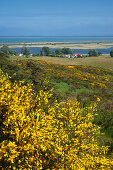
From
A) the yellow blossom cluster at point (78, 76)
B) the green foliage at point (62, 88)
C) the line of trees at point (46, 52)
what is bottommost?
the green foliage at point (62, 88)

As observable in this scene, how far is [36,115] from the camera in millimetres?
4816

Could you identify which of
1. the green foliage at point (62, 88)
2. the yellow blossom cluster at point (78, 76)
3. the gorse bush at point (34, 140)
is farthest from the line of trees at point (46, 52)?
the gorse bush at point (34, 140)

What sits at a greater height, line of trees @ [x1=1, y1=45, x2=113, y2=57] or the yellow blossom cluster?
line of trees @ [x1=1, y1=45, x2=113, y2=57]

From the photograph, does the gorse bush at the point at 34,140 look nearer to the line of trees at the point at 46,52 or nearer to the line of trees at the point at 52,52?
the line of trees at the point at 46,52

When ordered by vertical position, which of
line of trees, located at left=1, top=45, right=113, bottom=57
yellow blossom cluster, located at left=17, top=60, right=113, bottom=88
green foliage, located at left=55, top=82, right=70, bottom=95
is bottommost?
green foliage, located at left=55, top=82, right=70, bottom=95

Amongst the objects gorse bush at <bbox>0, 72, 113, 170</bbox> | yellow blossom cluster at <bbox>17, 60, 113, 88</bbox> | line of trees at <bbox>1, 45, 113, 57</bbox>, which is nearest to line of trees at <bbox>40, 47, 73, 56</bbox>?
line of trees at <bbox>1, 45, 113, 57</bbox>

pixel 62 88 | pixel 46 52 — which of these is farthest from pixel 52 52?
pixel 62 88

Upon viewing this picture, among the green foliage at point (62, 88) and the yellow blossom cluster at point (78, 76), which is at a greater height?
the yellow blossom cluster at point (78, 76)

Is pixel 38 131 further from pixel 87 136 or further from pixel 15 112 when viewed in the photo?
pixel 87 136

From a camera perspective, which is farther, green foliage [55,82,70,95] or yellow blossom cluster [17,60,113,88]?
yellow blossom cluster [17,60,113,88]

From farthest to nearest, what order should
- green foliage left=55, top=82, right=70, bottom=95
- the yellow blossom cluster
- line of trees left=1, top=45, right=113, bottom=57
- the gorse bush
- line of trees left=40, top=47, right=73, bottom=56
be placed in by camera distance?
line of trees left=40, top=47, right=73, bottom=56 < line of trees left=1, top=45, right=113, bottom=57 < the yellow blossom cluster < green foliage left=55, top=82, right=70, bottom=95 < the gorse bush

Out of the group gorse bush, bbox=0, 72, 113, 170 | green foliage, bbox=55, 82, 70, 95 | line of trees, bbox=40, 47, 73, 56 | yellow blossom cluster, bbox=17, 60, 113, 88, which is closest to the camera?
gorse bush, bbox=0, 72, 113, 170

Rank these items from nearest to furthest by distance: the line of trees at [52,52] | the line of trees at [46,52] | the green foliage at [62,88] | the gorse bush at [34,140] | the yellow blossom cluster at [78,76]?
the gorse bush at [34,140]
the green foliage at [62,88]
the yellow blossom cluster at [78,76]
the line of trees at [46,52]
the line of trees at [52,52]

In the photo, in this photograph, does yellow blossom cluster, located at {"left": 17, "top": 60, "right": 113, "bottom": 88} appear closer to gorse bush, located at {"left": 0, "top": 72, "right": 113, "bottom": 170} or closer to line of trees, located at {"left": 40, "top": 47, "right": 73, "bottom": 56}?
gorse bush, located at {"left": 0, "top": 72, "right": 113, "bottom": 170}
